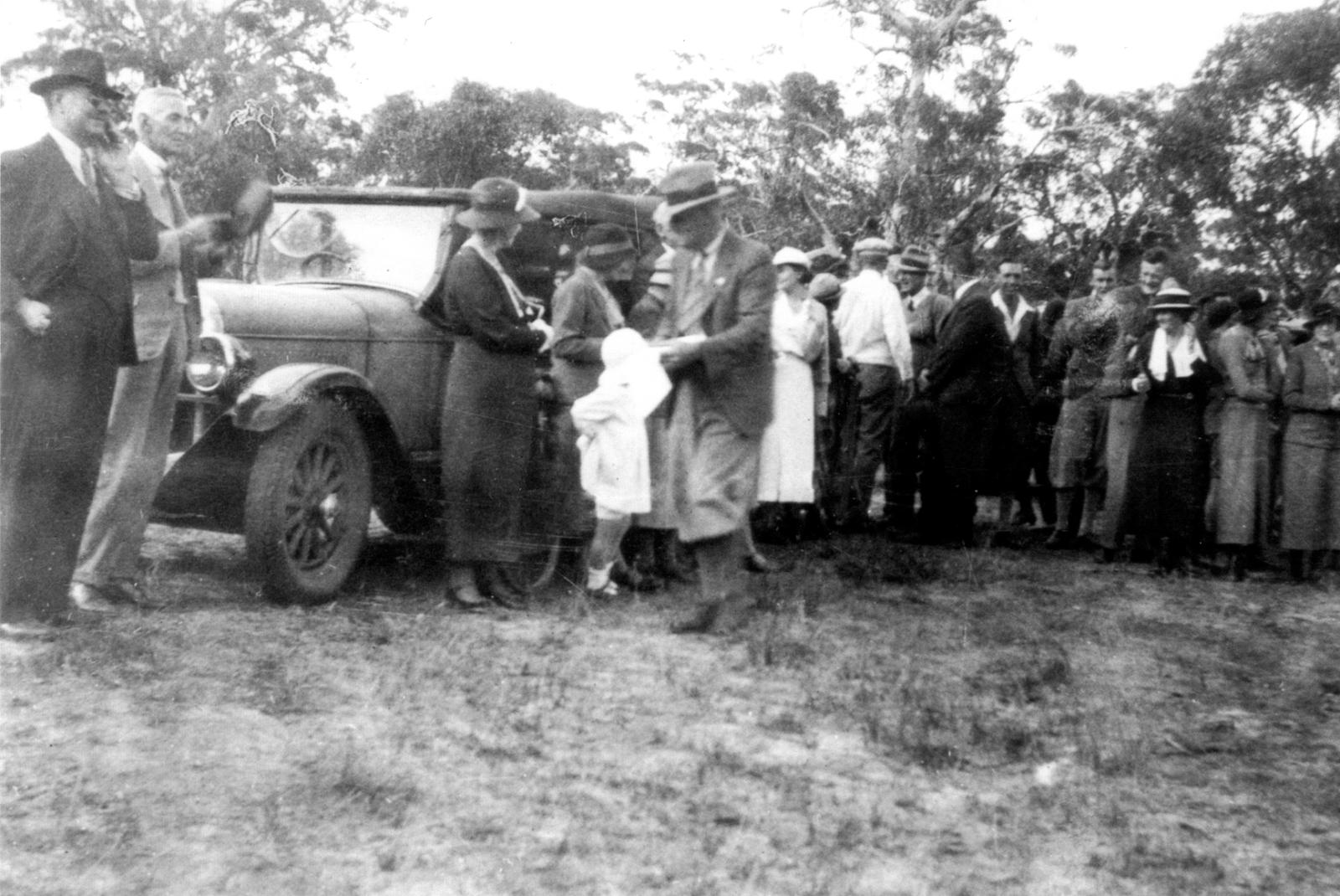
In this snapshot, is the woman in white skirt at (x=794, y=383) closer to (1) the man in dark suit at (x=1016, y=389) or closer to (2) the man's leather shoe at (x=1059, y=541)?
(1) the man in dark suit at (x=1016, y=389)

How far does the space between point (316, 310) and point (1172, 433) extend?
524 centimetres

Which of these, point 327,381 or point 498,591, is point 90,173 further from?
point 498,591

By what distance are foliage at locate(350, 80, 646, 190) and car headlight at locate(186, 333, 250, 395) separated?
3.55 meters

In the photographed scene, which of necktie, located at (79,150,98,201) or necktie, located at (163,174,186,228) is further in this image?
necktie, located at (163,174,186,228)

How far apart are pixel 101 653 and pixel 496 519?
7.31 ft

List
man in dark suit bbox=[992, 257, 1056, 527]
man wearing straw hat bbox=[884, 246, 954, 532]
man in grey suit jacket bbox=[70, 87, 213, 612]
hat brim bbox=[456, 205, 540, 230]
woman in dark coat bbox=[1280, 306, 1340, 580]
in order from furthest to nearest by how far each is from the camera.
→ man wearing straw hat bbox=[884, 246, 954, 532] < man in dark suit bbox=[992, 257, 1056, 527] < woman in dark coat bbox=[1280, 306, 1340, 580] < hat brim bbox=[456, 205, 540, 230] < man in grey suit jacket bbox=[70, 87, 213, 612]

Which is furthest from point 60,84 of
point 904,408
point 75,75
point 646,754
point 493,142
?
point 904,408

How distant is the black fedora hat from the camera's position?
6.01 metres

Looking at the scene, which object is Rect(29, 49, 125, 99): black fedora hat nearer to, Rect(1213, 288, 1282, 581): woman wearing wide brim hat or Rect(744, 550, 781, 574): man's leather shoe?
Rect(744, 550, 781, 574): man's leather shoe

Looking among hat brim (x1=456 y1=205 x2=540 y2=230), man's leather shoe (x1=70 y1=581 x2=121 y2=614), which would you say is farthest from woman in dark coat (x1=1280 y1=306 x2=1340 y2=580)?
man's leather shoe (x1=70 y1=581 x2=121 y2=614)

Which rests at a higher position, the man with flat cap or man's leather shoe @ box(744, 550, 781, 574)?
the man with flat cap

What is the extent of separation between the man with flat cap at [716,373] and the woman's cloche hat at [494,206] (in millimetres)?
750

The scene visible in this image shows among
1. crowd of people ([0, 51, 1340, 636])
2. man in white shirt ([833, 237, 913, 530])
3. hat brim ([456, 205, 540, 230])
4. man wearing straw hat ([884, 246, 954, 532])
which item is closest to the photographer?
crowd of people ([0, 51, 1340, 636])

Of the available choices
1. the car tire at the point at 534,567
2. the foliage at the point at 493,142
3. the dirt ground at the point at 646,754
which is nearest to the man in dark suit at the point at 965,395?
the foliage at the point at 493,142
